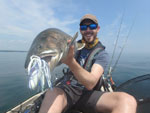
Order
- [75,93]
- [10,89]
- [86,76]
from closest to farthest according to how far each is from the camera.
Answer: [86,76] < [75,93] < [10,89]

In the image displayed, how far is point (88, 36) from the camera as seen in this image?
3.25m

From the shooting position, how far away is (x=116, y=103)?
2.08 m

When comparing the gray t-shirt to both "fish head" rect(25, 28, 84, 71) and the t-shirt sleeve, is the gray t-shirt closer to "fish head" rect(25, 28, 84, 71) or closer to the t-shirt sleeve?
the t-shirt sleeve

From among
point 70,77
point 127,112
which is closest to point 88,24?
point 70,77

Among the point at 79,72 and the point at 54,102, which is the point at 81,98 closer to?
the point at 54,102

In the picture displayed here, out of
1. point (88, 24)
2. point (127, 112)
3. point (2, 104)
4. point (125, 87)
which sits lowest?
point (2, 104)

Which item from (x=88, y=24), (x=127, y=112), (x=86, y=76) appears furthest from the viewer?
(x=88, y=24)

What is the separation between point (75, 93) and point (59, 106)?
536 mm

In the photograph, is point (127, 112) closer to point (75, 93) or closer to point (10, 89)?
point (75, 93)

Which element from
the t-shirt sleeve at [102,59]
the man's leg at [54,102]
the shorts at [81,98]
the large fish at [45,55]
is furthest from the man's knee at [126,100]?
the large fish at [45,55]

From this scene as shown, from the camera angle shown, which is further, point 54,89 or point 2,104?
point 2,104

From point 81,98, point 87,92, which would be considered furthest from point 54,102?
point 87,92

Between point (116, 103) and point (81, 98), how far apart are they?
31.6 inches

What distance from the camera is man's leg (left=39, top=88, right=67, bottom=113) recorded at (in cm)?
207
